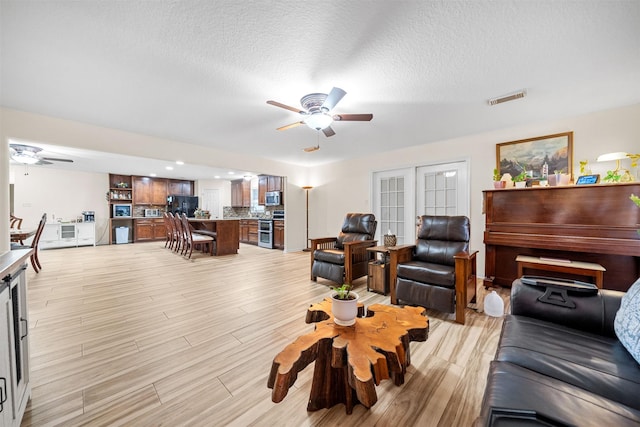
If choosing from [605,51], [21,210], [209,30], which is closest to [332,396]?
[209,30]

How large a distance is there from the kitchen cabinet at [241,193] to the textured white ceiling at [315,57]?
5.06m

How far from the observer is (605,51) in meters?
1.94

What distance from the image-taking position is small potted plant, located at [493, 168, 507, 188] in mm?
3445

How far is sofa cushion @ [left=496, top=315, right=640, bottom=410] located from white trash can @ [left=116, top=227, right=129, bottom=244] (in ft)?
31.7

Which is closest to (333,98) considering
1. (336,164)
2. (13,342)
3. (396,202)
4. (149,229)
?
(13,342)

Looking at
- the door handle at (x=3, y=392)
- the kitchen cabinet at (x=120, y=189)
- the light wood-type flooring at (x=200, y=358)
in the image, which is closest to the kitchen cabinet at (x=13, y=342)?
the door handle at (x=3, y=392)

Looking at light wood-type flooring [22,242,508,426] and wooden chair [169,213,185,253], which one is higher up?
wooden chair [169,213,185,253]

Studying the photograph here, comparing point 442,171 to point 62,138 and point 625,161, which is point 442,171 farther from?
point 62,138

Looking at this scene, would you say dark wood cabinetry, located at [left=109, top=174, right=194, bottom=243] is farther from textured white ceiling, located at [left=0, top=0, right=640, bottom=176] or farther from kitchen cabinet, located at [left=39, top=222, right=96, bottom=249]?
textured white ceiling, located at [left=0, top=0, right=640, bottom=176]

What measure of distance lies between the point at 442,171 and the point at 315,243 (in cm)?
272

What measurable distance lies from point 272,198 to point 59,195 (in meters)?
6.10

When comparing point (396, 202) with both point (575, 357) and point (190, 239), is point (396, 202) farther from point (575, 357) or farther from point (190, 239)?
point (190, 239)

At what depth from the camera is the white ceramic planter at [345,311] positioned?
1425 mm

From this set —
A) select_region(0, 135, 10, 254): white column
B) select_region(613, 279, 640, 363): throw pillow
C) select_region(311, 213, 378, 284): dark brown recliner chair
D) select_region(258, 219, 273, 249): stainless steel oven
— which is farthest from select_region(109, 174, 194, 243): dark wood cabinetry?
select_region(613, 279, 640, 363): throw pillow
